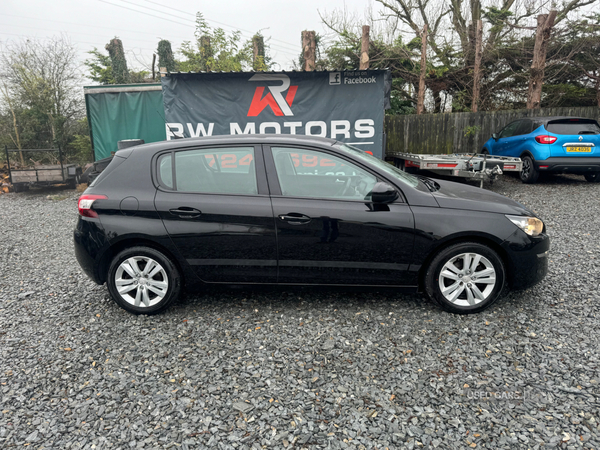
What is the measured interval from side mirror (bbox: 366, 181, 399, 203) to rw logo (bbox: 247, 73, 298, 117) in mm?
6618

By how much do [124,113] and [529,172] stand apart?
37.1 feet

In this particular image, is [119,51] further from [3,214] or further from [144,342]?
[144,342]

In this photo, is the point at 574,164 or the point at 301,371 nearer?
the point at 301,371

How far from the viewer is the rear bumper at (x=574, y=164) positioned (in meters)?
9.53

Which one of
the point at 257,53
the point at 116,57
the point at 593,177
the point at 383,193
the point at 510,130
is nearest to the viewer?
the point at 383,193

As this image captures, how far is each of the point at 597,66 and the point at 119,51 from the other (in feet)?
65.7

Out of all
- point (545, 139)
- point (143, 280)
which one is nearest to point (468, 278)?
point (143, 280)

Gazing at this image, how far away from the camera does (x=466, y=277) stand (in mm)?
3535

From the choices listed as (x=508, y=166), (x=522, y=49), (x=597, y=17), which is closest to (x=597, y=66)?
(x=597, y=17)

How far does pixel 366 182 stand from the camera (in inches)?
142

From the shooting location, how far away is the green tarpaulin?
40.3 feet

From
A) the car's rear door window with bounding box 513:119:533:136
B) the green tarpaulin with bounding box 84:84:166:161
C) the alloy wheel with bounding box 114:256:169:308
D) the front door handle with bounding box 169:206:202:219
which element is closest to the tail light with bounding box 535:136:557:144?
the car's rear door window with bounding box 513:119:533:136

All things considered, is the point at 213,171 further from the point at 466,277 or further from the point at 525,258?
the point at 525,258

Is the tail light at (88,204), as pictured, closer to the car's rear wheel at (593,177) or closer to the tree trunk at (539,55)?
the car's rear wheel at (593,177)
